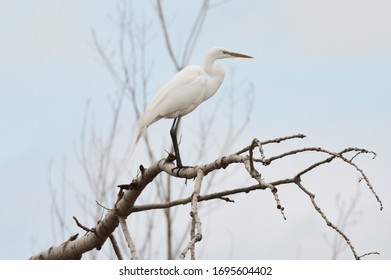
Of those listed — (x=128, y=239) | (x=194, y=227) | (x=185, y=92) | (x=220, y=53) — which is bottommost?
(x=194, y=227)

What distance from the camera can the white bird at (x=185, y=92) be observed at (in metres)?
4.77

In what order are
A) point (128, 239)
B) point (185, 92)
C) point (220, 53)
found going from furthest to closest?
1. point (220, 53)
2. point (185, 92)
3. point (128, 239)

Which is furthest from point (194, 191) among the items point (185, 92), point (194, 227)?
point (185, 92)

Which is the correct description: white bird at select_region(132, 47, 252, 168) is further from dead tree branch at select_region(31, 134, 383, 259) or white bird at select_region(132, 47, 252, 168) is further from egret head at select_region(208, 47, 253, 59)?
dead tree branch at select_region(31, 134, 383, 259)

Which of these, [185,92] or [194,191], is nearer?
[194,191]

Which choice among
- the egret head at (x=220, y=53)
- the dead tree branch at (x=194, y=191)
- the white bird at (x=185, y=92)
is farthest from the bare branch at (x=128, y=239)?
the egret head at (x=220, y=53)

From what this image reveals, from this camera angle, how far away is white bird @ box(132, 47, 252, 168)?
4770mm

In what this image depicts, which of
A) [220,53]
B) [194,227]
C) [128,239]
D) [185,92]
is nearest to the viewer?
[194,227]

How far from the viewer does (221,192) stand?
2867mm

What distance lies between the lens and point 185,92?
16.0ft

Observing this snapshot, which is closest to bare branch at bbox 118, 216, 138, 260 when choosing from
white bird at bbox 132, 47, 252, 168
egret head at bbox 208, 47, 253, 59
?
white bird at bbox 132, 47, 252, 168

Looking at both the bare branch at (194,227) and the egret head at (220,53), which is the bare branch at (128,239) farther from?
the egret head at (220,53)

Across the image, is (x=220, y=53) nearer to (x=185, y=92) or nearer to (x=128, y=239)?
(x=185, y=92)
